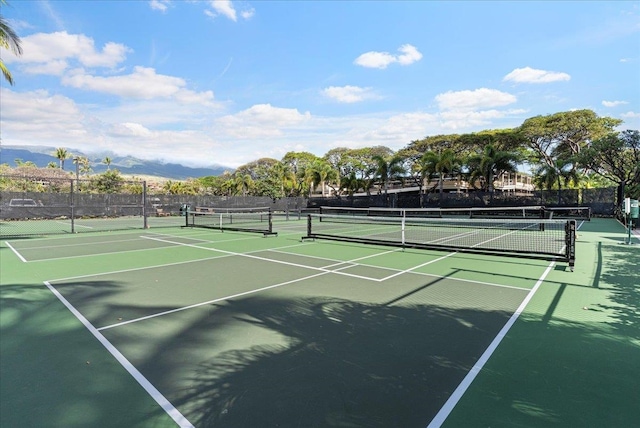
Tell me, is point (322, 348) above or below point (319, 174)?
below

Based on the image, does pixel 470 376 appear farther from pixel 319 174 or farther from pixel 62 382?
pixel 319 174

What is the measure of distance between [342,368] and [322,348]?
0.52 meters

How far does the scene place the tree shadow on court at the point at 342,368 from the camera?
2.86m

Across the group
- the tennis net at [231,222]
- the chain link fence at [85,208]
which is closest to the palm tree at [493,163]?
the chain link fence at [85,208]

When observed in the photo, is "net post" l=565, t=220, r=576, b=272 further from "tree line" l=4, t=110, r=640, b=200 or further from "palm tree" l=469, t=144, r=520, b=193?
"palm tree" l=469, t=144, r=520, b=193

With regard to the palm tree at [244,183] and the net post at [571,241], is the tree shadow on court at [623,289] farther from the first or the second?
the palm tree at [244,183]

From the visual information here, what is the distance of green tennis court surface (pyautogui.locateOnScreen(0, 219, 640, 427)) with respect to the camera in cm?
289

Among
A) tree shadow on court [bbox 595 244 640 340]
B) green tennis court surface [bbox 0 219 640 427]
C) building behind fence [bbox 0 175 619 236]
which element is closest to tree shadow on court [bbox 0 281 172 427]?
green tennis court surface [bbox 0 219 640 427]

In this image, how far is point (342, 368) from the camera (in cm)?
362

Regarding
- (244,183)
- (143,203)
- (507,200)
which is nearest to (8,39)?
(143,203)

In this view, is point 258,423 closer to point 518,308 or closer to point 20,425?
point 20,425

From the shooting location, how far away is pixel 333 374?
350 cm

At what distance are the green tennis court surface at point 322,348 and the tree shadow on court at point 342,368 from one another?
2 cm

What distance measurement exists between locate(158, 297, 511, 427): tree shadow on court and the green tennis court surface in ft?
0.06
